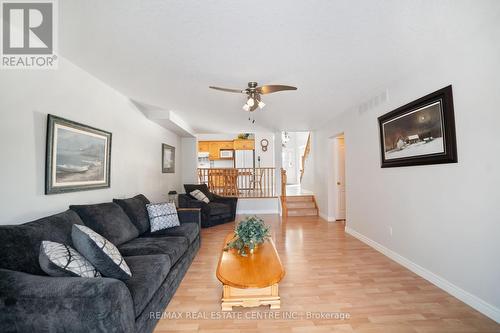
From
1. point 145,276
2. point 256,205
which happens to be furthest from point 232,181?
point 145,276

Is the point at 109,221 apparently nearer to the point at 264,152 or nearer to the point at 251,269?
the point at 251,269

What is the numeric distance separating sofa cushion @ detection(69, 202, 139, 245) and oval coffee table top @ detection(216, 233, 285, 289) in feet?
3.99

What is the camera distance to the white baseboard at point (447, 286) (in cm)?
193

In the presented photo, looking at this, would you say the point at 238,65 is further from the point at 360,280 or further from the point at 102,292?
the point at 360,280

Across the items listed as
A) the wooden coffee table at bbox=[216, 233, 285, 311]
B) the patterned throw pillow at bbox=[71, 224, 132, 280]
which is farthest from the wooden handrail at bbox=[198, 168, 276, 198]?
the patterned throw pillow at bbox=[71, 224, 132, 280]

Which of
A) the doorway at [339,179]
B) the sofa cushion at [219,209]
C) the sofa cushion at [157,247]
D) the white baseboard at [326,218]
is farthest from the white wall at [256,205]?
the sofa cushion at [157,247]

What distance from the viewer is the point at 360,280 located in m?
2.58

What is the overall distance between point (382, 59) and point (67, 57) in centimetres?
337

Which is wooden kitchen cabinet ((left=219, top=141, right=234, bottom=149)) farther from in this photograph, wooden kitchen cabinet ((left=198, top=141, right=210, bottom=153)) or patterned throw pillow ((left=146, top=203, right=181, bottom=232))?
patterned throw pillow ((left=146, top=203, right=181, bottom=232))

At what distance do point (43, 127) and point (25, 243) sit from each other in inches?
44.8

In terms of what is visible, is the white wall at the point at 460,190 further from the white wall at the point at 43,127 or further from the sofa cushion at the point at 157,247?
the white wall at the point at 43,127

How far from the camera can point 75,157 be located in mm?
2498

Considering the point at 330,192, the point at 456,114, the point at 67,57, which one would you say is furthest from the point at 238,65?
the point at 330,192

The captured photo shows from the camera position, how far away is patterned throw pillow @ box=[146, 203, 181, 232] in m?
3.14
